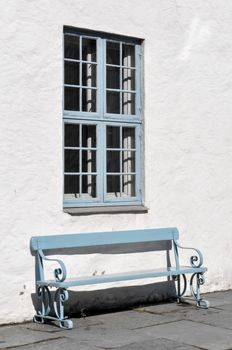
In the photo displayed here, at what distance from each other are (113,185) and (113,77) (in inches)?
49.7

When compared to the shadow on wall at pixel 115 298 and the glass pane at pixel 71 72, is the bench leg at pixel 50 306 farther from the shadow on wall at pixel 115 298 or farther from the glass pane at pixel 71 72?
the glass pane at pixel 71 72

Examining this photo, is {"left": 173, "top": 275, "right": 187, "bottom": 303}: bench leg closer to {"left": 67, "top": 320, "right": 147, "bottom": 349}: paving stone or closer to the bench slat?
the bench slat

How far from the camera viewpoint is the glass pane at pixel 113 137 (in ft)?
28.5

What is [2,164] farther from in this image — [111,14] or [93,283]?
[111,14]

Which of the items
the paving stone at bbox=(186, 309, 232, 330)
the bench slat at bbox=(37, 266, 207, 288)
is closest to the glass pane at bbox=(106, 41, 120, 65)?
the bench slat at bbox=(37, 266, 207, 288)

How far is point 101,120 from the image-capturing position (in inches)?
337

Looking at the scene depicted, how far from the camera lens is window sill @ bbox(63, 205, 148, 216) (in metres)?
8.09

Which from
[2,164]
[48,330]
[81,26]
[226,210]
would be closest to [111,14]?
[81,26]

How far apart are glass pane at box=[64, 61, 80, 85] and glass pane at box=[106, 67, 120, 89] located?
0.42 m

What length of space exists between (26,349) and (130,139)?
3203 millimetres

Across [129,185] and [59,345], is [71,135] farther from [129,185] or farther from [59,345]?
[59,345]

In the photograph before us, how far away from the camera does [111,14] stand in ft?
27.7

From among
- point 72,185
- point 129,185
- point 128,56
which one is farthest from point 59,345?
point 128,56

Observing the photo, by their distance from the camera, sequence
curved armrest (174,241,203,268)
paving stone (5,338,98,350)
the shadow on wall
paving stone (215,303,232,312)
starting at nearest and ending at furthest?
paving stone (5,338,98,350), the shadow on wall, paving stone (215,303,232,312), curved armrest (174,241,203,268)
